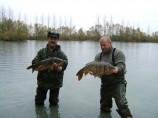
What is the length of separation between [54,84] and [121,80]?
1649mm

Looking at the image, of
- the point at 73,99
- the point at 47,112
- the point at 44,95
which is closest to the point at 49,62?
the point at 44,95

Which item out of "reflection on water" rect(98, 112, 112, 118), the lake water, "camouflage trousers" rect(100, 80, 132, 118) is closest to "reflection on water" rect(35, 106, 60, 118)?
the lake water

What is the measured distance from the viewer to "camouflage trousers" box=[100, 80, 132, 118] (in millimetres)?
5520

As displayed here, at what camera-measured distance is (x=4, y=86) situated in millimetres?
9188

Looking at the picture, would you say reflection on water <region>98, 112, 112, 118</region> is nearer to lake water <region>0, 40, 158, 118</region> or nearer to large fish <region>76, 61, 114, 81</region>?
lake water <region>0, 40, 158, 118</region>

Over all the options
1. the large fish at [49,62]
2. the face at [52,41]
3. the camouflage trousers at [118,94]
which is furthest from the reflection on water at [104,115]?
the face at [52,41]

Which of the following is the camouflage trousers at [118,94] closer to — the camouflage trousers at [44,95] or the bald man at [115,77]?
the bald man at [115,77]

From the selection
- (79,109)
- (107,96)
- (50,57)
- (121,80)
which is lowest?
(79,109)

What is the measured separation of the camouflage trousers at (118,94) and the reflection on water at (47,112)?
3.66 feet

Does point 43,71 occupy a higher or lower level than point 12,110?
higher

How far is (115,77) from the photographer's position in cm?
566

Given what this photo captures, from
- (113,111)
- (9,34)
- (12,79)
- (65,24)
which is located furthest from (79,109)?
(65,24)

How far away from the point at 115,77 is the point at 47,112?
6.06 feet

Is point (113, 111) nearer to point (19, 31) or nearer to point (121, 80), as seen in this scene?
point (121, 80)
